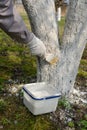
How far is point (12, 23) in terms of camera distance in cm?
195

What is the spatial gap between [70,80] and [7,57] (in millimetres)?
1468

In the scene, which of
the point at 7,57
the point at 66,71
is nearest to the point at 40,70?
the point at 66,71

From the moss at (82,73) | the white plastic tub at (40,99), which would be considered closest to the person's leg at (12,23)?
the white plastic tub at (40,99)

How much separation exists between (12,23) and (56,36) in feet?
2.23

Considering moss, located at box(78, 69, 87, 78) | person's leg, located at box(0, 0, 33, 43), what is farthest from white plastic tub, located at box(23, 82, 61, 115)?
moss, located at box(78, 69, 87, 78)

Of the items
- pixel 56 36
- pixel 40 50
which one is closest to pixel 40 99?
pixel 40 50

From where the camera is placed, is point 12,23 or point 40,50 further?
point 40,50

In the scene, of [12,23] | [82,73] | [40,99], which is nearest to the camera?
[12,23]

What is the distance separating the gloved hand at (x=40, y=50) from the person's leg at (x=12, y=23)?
0.08 metres

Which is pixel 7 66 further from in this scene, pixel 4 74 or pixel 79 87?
pixel 79 87

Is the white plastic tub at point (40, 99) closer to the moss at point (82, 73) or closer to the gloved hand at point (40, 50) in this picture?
the gloved hand at point (40, 50)

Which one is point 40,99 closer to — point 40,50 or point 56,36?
point 40,50

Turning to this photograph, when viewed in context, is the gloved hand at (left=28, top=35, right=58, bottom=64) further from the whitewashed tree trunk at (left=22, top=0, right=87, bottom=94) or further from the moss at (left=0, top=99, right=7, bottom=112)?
the moss at (left=0, top=99, right=7, bottom=112)

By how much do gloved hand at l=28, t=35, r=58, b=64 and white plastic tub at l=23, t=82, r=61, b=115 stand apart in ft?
0.91
